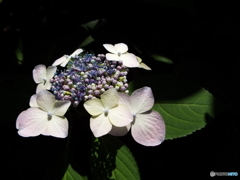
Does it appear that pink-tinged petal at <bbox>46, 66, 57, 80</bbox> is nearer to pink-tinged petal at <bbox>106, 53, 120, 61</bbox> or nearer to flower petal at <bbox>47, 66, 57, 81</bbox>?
flower petal at <bbox>47, 66, 57, 81</bbox>

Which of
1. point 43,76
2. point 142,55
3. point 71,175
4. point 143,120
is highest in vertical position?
point 43,76

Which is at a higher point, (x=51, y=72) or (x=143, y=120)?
(x=51, y=72)

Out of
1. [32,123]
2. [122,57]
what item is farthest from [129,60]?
[32,123]

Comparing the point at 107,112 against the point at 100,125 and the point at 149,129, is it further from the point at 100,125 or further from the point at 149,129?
the point at 149,129

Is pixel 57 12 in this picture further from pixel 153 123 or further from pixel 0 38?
pixel 153 123

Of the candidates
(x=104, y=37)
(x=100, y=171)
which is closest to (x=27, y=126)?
(x=100, y=171)

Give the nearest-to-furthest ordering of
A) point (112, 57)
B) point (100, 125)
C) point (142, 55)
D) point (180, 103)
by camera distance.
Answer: point (100, 125)
point (112, 57)
point (180, 103)
point (142, 55)
